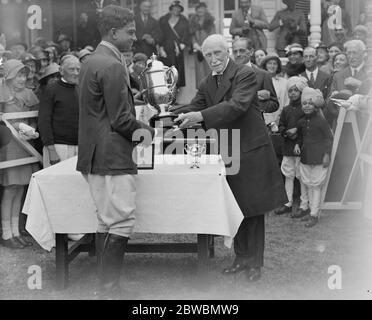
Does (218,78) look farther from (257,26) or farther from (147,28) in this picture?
(147,28)

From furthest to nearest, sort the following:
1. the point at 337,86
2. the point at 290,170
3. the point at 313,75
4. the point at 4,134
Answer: the point at 313,75, the point at 337,86, the point at 290,170, the point at 4,134

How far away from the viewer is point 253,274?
441cm

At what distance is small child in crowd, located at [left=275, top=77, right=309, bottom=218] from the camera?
21.4 feet

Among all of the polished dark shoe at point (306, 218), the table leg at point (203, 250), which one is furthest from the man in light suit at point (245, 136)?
the polished dark shoe at point (306, 218)

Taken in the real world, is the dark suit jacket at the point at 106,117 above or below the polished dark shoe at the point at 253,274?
above

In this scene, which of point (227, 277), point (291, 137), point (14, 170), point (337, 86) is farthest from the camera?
point (337, 86)

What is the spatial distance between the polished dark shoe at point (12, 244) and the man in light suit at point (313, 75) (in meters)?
3.78

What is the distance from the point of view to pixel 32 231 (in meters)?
4.18

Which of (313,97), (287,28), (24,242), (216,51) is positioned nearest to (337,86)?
(313,97)

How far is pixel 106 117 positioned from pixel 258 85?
2320 mm

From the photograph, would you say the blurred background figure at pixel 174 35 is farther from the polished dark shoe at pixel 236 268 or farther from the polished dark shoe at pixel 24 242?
the polished dark shoe at pixel 236 268

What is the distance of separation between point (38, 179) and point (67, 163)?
48 centimetres

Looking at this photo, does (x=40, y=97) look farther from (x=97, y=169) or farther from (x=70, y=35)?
(x=70, y=35)

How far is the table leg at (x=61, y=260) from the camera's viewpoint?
14.0ft
